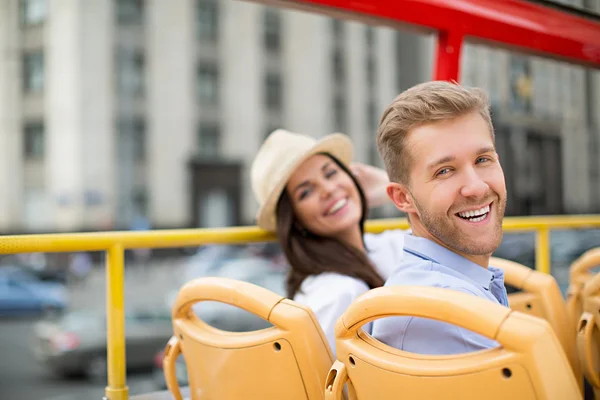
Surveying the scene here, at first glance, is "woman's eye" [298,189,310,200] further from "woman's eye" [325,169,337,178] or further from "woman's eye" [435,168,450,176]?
"woman's eye" [435,168,450,176]

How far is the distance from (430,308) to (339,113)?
24.3 m

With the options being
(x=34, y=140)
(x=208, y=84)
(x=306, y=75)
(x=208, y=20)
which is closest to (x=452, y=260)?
(x=34, y=140)

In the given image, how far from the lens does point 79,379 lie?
1032 centimetres

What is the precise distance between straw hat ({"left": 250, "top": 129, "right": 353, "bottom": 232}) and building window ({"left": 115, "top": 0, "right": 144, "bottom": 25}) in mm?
20782

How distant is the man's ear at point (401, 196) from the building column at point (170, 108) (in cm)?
2039

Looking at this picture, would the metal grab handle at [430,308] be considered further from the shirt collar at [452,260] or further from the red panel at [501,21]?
the red panel at [501,21]

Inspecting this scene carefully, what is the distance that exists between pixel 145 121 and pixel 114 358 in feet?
66.5

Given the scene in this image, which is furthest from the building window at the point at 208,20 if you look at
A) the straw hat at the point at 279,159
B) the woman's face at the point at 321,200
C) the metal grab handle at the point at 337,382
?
the metal grab handle at the point at 337,382

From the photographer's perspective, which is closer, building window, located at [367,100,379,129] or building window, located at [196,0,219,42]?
building window, located at [196,0,219,42]

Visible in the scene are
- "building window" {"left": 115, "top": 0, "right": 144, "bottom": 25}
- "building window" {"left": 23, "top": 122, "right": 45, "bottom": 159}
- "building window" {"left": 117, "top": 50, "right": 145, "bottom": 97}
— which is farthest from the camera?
"building window" {"left": 115, "top": 0, "right": 144, "bottom": 25}

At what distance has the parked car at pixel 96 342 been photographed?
9242 millimetres

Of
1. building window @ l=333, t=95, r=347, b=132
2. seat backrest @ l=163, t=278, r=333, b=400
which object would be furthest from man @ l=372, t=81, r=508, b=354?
building window @ l=333, t=95, r=347, b=132

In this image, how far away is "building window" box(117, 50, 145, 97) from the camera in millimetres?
20875

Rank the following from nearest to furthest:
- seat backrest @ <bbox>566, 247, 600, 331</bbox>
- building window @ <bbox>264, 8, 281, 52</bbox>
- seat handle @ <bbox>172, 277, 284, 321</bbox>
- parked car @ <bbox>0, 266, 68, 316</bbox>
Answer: seat handle @ <bbox>172, 277, 284, 321</bbox> → seat backrest @ <bbox>566, 247, 600, 331</bbox> → parked car @ <bbox>0, 266, 68, 316</bbox> → building window @ <bbox>264, 8, 281, 52</bbox>
